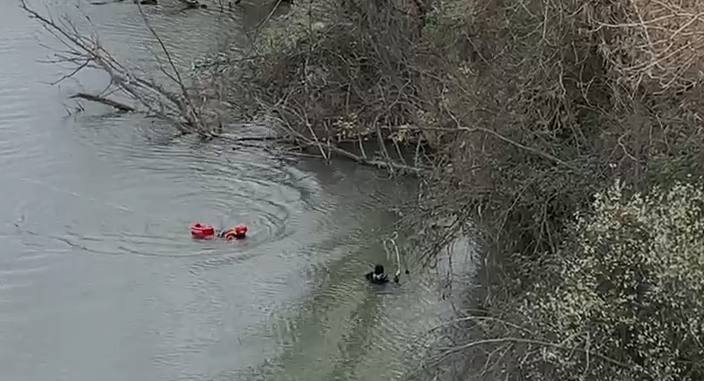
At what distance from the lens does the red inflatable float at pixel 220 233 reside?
43.2 feet

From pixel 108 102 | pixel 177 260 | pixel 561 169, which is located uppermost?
pixel 561 169

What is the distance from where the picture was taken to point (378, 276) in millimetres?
12250

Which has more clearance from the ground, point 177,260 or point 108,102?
point 177,260

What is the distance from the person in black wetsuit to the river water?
5.1 inches

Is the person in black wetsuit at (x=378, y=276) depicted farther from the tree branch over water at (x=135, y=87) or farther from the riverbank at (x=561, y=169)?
the tree branch over water at (x=135, y=87)

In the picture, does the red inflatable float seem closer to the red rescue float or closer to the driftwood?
the red rescue float

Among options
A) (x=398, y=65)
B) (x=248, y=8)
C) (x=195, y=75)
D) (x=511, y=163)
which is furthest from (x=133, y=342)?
(x=248, y=8)

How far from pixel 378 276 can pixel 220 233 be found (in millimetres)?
2070

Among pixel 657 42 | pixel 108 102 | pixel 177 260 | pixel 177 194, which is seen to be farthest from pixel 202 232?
pixel 657 42

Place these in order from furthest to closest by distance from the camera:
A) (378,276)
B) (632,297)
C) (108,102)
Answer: (108,102) → (378,276) → (632,297)

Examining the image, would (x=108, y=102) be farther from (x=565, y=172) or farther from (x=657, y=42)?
(x=657, y=42)

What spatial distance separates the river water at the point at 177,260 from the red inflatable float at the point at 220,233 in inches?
4.3

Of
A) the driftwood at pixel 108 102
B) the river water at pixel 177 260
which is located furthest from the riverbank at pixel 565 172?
the driftwood at pixel 108 102

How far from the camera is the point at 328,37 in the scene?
616 inches
